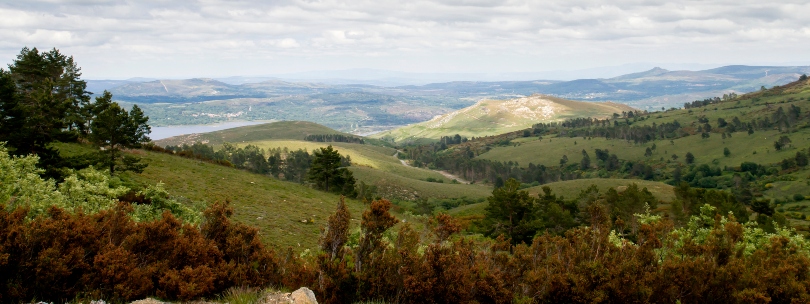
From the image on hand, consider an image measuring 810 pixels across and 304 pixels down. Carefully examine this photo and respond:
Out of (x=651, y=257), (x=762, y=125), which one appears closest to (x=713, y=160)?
(x=762, y=125)

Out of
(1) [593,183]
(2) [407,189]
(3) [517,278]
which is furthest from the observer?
(2) [407,189]

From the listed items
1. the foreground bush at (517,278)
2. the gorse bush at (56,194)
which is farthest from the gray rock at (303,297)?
the gorse bush at (56,194)

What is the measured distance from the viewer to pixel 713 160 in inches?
6713

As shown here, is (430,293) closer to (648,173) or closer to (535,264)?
(535,264)

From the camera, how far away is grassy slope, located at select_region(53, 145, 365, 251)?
94.8 feet

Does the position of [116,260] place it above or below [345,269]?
above

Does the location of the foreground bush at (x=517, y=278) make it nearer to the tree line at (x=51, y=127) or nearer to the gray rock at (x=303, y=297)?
the gray rock at (x=303, y=297)

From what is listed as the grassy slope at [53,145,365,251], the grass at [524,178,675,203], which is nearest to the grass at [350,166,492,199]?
the grass at [524,178,675,203]

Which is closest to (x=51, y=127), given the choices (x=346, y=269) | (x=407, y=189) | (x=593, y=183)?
(x=346, y=269)

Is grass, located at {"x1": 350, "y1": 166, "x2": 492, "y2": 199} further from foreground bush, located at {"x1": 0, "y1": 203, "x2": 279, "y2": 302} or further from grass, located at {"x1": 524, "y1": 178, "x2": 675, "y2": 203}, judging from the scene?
foreground bush, located at {"x1": 0, "y1": 203, "x2": 279, "y2": 302}

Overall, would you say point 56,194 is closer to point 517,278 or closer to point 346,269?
point 346,269

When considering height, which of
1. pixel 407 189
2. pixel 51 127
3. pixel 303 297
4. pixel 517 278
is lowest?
pixel 407 189

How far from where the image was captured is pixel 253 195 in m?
39.9

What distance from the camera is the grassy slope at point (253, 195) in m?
28.9
